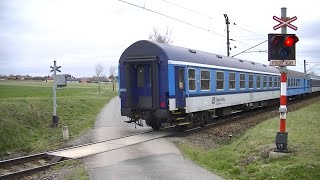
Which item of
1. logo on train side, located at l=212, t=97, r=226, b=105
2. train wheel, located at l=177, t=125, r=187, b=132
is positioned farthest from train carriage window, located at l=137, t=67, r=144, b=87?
logo on train side, located at l=212, t=97, r=226, b=105

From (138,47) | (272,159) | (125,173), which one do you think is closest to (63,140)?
(138,47)

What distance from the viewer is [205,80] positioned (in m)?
17.8

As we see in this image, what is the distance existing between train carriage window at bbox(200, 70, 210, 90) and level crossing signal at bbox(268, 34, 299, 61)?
23.7 feet

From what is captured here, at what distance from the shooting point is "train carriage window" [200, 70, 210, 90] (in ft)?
57.5

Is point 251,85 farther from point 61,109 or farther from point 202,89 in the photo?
point 61,109

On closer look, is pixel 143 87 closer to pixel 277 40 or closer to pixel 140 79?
pixel 140 79

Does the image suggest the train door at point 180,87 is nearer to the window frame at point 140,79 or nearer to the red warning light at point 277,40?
the window frame at point 140,79

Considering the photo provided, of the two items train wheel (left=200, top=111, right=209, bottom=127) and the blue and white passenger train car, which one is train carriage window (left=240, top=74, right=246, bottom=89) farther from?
train wheel (left=200, top=111, right=209, bottom=127)

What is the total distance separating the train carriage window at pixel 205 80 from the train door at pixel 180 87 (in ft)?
5.96

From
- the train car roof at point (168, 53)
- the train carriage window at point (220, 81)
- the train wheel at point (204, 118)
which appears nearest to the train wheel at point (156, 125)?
the train wheel at point (204, 118)

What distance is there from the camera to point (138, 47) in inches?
624

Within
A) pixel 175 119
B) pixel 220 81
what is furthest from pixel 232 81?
pixel 175 119

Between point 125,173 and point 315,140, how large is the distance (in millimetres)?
5790

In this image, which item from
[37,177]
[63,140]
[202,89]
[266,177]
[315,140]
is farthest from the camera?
[202,89]
